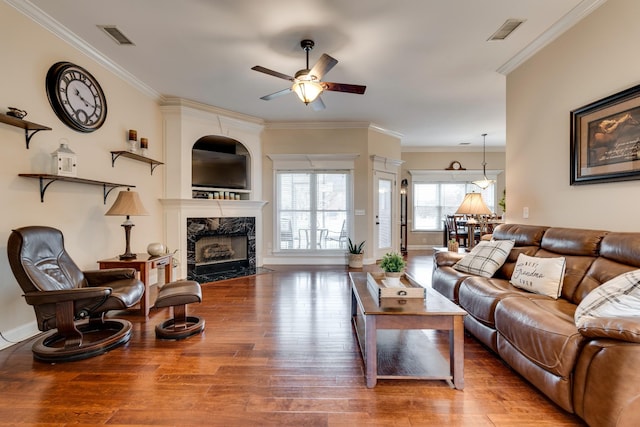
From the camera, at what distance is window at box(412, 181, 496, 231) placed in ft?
29.7

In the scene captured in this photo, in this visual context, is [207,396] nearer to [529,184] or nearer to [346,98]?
[529,184]

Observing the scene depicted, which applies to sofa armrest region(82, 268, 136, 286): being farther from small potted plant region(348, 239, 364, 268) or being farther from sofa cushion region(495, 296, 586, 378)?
small potted plant region(348, 239, 364, 268)

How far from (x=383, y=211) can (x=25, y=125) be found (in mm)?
5863

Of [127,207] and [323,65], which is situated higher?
[323,65]

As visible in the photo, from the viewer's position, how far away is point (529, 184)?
11.8 feet

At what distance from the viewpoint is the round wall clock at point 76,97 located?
3.03 m

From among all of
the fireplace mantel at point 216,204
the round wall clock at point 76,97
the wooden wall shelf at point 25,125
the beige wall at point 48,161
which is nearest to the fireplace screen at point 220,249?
the fireplace mantel at point 216,204

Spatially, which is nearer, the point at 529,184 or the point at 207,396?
the point at 207,396

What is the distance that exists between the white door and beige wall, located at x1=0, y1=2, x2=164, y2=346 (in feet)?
14.4

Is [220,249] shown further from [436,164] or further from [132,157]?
[436,164]

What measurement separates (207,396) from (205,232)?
3.74 m

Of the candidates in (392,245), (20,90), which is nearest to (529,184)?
(392,245)

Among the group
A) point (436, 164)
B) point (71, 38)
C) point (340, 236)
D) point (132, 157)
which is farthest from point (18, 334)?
point (436, 164)

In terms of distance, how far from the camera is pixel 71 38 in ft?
10.5
